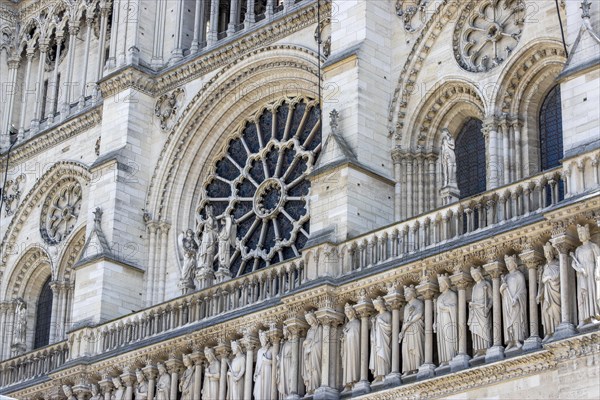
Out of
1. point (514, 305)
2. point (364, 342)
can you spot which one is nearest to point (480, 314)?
point (514, 305)

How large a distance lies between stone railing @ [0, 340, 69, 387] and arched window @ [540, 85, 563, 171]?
10.8 metres

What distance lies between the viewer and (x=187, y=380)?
25438 millimetres

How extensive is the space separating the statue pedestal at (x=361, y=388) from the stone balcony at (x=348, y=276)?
61 cm

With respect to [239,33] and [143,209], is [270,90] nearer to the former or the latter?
[239,33]

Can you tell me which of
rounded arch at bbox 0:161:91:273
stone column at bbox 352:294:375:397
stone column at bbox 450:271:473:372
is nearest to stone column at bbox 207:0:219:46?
rounded arch at bbox 0:161:91:273

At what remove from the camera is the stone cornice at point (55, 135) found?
32.2 m

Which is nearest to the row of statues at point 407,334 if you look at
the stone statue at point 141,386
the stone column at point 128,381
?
the stone statue at point 141,386

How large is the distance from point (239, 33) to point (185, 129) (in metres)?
2.34

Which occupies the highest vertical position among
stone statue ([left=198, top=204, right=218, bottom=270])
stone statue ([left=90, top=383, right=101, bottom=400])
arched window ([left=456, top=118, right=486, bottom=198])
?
arched window ([left=456, top=118, right=486, bottom=198])

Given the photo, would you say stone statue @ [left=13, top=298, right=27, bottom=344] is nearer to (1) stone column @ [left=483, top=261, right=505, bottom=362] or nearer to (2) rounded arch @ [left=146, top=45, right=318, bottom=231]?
(2) rounded arch @ [left=146, top=45, right=318, bottom=231]

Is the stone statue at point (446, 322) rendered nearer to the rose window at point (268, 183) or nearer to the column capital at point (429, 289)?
the column capital at point (429, 289)

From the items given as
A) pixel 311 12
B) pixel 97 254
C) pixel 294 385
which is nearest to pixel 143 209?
pixel 97 254

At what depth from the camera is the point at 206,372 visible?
2497cm

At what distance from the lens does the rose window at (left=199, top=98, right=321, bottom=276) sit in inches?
1086
